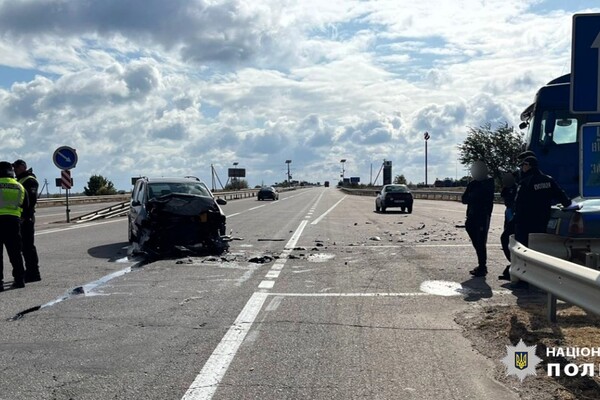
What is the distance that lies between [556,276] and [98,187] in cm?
7680

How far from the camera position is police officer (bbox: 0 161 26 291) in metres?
8.76

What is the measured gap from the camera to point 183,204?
12625 millimetres

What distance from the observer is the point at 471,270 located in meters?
10.1

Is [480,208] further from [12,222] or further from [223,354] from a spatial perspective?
[12,222]

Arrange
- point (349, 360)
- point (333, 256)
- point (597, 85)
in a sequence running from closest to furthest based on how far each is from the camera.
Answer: point (349, 360) < point (597, 85) < point (333, 256)

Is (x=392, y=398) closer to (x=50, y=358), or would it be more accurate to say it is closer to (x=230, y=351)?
(x=230, y=351)

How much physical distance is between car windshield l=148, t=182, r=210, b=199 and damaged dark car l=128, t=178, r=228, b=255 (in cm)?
2

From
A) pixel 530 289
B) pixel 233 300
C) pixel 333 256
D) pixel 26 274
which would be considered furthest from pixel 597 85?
pixel 26 274

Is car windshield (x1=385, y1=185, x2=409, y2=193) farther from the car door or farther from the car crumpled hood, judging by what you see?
the car crumpled hood

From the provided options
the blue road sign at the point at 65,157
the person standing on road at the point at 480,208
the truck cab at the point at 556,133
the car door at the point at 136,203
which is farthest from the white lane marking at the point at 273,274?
the blue road sign at the point at 65,157

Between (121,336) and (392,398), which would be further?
(121,336)

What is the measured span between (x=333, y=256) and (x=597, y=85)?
738 centimetres

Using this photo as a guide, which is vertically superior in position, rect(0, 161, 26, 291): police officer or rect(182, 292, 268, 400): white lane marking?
rect(0, 161, 26, 291): police officer

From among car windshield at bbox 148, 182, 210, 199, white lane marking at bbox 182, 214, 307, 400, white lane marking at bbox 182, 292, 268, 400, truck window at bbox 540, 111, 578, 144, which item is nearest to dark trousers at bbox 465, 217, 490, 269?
truck window at bbox 540, 111, 578, 144
